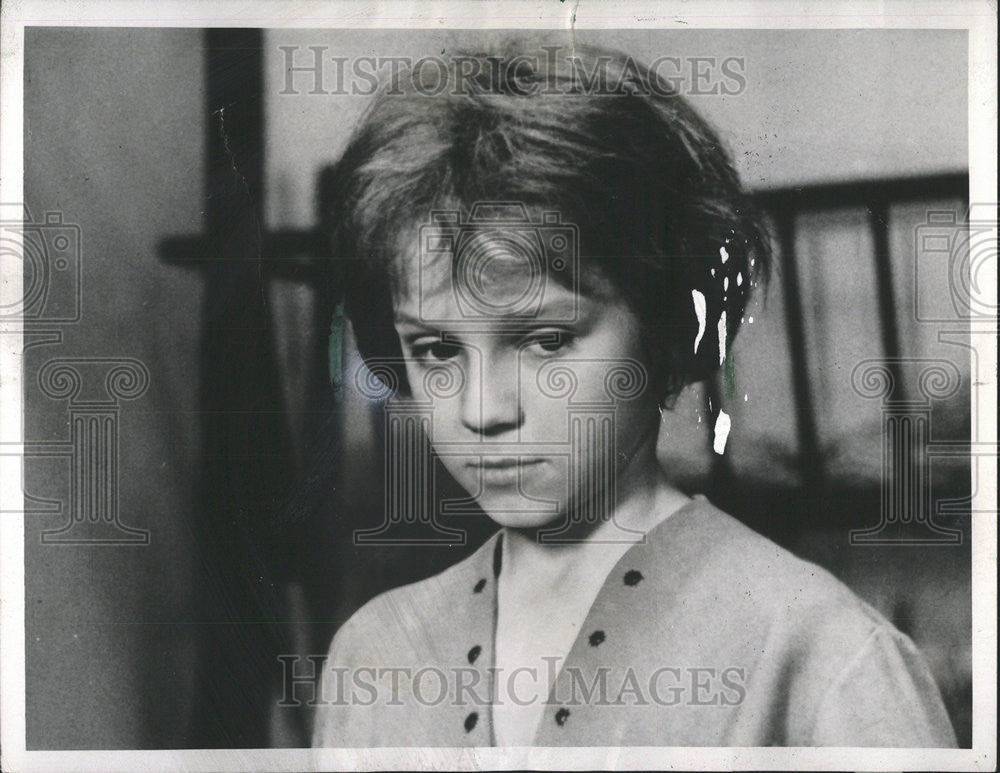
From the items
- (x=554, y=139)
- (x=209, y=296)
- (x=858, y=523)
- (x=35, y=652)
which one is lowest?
(x=35, y=652)

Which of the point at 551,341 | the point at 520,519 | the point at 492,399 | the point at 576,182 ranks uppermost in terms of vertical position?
the point at 576,182

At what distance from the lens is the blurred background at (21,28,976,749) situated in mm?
1553

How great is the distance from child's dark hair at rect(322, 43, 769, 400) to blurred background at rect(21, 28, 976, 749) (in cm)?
5

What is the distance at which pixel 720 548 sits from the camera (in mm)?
1542

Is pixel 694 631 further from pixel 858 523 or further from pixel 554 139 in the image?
pixel 554 139

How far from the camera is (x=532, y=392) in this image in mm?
1537

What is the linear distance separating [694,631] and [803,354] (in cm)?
56

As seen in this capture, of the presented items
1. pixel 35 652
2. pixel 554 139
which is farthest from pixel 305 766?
pixel 554 139
